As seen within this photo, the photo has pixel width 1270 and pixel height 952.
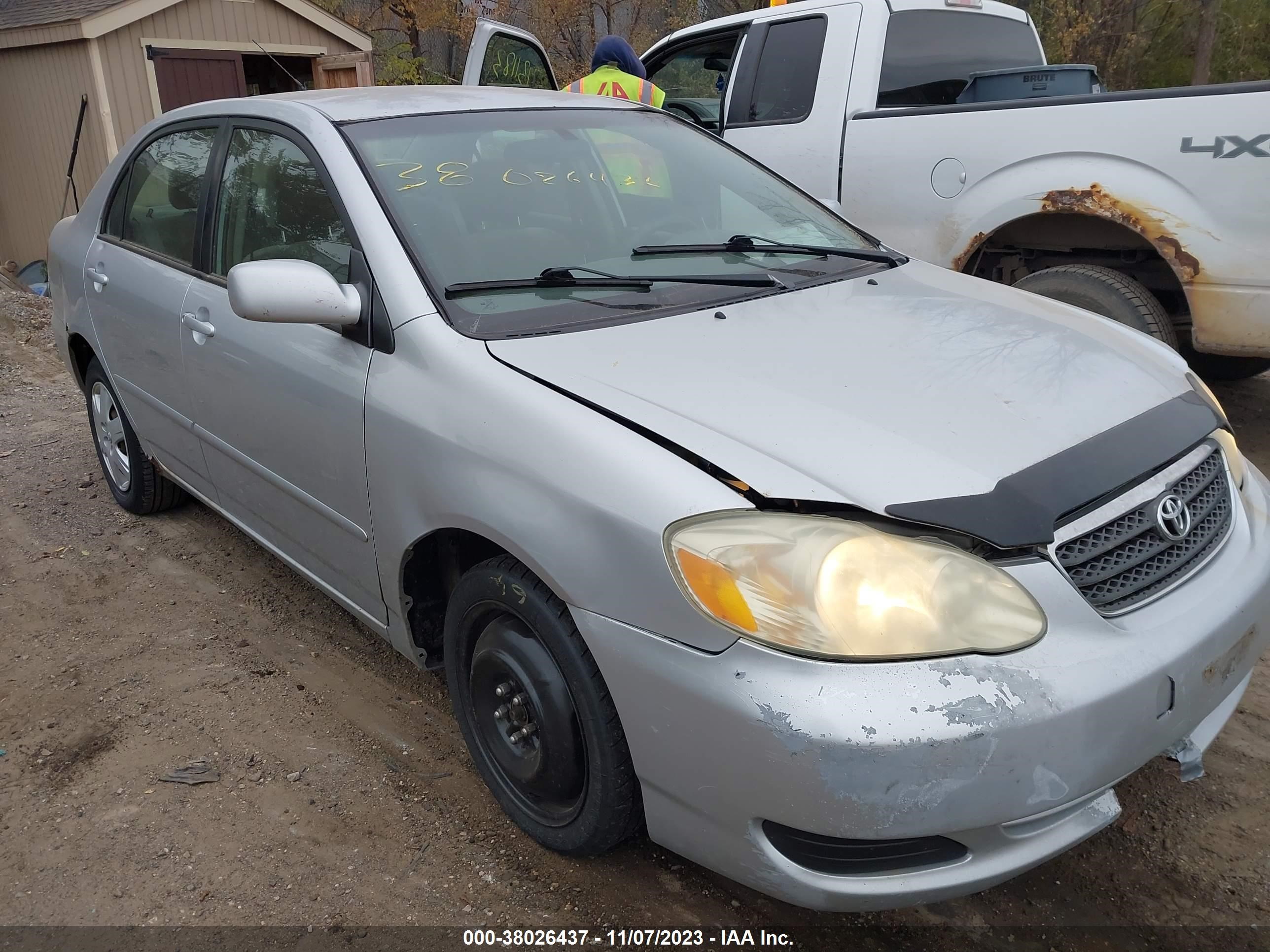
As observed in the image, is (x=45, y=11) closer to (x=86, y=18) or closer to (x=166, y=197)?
(x=86, y=18)

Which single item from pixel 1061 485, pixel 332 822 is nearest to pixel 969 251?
pixel 1061 485

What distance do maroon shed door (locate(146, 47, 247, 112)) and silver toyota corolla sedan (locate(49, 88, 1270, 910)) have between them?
9.83m

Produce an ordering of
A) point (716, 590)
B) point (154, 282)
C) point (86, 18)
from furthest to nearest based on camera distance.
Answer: point (86, 18) → point (154, 282) → point (716, 590)

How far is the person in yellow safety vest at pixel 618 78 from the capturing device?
5.56 m

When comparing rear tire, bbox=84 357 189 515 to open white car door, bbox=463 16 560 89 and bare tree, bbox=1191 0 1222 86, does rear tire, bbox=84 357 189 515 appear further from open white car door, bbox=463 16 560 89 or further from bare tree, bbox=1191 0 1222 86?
bare tree, bbox=1191 0 1222 86

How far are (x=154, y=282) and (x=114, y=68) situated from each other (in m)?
9.41

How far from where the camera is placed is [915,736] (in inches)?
63.8

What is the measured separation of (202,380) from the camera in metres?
3.24

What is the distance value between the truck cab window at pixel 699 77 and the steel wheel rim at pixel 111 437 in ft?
11.7

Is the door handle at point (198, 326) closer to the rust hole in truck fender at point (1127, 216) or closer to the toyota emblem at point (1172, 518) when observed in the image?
the toyota emblem at point (1172, 518)

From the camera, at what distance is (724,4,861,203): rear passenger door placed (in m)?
5.20

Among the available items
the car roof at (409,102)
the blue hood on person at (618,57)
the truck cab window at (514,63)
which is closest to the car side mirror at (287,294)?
the car roof at (409,102)

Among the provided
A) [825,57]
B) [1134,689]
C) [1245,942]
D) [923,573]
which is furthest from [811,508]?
[825,57]

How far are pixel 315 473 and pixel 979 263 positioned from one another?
3.54 metres
